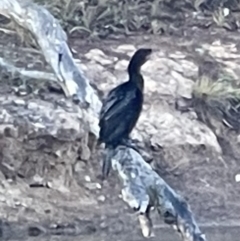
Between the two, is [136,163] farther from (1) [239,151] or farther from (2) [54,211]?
(1) [239,151]

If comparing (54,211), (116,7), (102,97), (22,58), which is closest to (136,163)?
(54,211)

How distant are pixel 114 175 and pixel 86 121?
305 mm

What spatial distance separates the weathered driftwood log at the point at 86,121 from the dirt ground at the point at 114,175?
0.46ft

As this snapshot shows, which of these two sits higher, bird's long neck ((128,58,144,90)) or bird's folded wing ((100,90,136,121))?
bird's long neck ((128,58,144,90))

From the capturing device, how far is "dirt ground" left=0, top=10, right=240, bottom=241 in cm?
534

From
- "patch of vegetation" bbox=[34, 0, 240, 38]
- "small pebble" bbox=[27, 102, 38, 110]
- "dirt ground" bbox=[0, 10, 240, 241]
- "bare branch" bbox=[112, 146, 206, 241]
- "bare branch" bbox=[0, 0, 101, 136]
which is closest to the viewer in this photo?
"bare branch" bbox=[112, 146, 206, 241]

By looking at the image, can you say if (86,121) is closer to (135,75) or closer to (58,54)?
(58,54)

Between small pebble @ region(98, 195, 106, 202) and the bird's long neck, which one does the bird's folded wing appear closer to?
the bird's long neck

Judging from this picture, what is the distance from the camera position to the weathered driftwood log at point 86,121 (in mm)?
4105

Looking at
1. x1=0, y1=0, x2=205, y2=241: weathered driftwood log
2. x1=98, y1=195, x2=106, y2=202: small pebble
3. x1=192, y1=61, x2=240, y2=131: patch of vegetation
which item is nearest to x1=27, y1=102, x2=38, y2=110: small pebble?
x1=0, y1=0, x2=205, y2=241: weathered driftwood log

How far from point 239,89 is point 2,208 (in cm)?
148

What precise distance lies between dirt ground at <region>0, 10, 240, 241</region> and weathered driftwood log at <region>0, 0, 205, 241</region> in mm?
140

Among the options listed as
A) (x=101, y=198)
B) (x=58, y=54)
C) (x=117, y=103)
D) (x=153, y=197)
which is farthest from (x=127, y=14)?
(x=153, y=197)

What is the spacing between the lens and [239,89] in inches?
242
